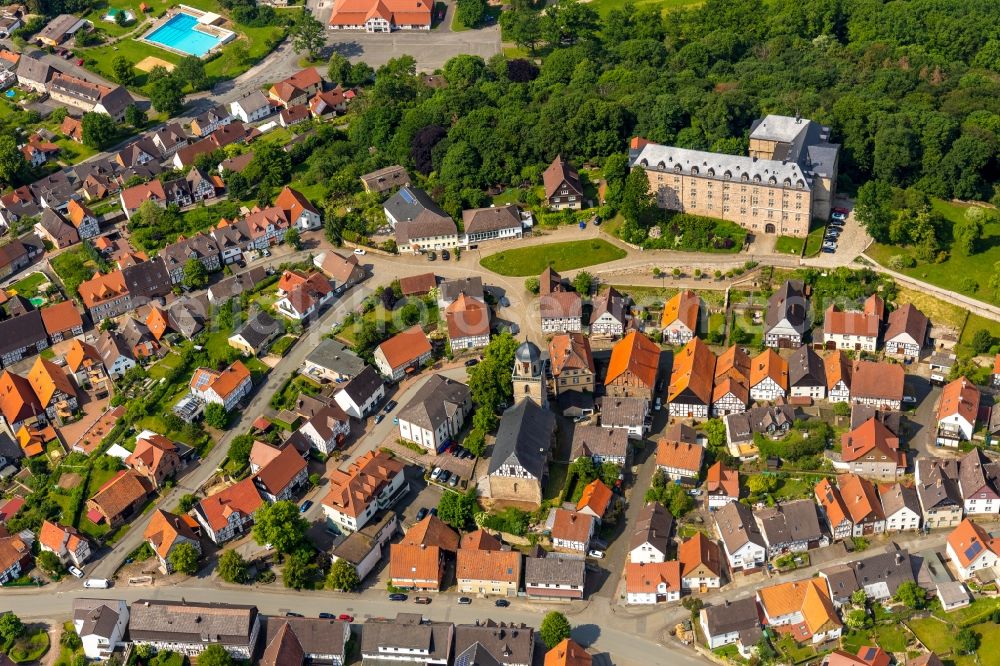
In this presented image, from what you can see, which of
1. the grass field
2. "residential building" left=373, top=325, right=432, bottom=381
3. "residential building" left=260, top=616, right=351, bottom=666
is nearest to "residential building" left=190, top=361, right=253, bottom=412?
"residential building" left=373, top=325, right=432, bottom=381

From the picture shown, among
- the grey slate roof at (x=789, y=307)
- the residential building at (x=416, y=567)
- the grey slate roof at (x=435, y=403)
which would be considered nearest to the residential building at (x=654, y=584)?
the residential building at (x=416, y=567)

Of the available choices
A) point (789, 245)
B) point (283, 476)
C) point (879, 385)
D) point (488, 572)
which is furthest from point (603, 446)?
point (789, 245)

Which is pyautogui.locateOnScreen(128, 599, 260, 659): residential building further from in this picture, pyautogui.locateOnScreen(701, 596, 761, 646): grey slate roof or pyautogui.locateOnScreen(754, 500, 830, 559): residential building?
pyautogui.locateOnScreen(754, 500, 830, 559): residential building

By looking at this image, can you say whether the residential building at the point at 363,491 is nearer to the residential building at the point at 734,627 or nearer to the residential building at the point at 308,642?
the residential building at the point at 308,642

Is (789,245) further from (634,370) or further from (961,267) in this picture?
(634,370)

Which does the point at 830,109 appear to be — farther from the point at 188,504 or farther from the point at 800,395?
the point at 188,504

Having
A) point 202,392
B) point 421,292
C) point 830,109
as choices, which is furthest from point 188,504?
point 830,109
